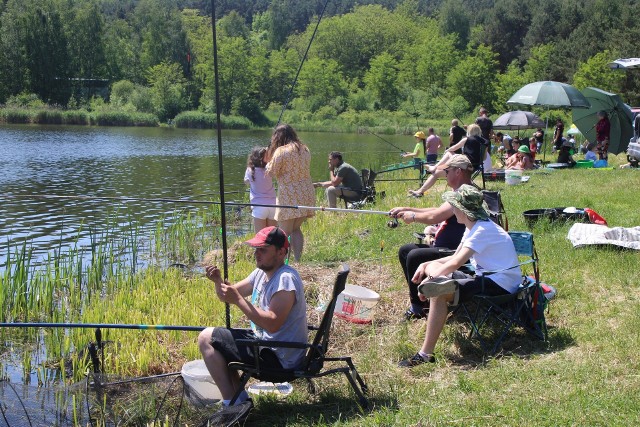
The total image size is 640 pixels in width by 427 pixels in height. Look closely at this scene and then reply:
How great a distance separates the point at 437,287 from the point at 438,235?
46.0 inches

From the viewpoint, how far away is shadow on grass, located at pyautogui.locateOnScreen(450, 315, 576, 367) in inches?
174

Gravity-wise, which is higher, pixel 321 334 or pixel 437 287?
pixel 437 287

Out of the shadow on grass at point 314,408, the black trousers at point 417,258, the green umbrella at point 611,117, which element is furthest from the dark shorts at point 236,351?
the green umbrella at point 611,117

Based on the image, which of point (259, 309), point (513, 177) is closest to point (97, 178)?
point (513, 177)

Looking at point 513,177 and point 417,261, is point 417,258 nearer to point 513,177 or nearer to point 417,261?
point 417,261

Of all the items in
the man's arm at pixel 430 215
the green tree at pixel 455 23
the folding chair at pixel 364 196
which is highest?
the green tree at pixel 455 23

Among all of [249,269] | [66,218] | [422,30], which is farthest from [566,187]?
[422,30]

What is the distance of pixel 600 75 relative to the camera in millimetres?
44281

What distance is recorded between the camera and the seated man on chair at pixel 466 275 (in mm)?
4391

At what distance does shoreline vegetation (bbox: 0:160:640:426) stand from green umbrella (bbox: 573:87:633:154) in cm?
612

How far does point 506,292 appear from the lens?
14.8 feet

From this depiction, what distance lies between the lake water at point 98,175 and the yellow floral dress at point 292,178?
2515 mm

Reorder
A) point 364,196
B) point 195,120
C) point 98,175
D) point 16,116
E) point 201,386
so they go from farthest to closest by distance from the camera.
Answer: point 195,120 < point 16,116 < point 98,175 < point 364,196 < point 201,386

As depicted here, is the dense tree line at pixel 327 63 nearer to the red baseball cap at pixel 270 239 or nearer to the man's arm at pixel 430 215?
the man's arm at pixel 430 215
